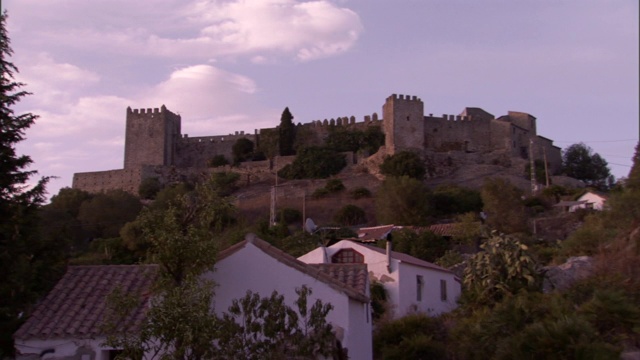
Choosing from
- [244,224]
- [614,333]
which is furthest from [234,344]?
[244,224]

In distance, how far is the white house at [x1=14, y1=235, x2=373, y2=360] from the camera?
13.6 m

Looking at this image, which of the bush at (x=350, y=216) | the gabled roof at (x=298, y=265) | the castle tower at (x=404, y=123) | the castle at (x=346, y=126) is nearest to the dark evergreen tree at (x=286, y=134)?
the castle at (x=346, y=126)

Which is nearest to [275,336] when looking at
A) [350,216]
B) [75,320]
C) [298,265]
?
[298,265]

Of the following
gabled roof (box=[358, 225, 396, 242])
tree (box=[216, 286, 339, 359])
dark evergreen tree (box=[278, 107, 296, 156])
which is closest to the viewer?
tree (box=[216, 286, 339, 359])

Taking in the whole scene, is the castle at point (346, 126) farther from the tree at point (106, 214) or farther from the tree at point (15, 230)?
the tree at point (15, 230)

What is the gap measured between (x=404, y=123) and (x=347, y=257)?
4215cm

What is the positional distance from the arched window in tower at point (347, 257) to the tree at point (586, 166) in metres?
45.1

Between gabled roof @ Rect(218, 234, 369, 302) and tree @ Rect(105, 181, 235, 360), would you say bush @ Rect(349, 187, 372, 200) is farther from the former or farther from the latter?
tree @ Rect(105, 181, 235, 360)

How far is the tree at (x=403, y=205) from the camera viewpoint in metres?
Result: 50.1

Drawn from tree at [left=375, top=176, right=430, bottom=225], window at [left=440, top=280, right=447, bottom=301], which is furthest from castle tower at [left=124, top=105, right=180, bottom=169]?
window at [left=440, top=280, right=447, bottom=301]

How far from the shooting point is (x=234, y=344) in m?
11.0

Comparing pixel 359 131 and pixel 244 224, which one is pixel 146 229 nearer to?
pixel 244 224

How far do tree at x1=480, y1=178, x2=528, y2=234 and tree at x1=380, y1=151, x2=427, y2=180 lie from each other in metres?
15.7

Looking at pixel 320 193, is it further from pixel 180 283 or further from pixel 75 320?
pixel 180 283
